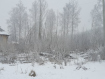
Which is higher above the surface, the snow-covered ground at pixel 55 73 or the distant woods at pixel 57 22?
the distant woods at pixel 57 22

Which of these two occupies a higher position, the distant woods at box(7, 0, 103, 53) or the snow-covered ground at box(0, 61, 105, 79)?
the distant woods at box(7, 0, 103, 53)

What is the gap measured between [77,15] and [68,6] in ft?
8.71

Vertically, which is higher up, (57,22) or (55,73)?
(57,22)

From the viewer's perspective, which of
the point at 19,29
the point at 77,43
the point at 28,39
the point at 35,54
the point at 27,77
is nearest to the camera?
the point at 27,77

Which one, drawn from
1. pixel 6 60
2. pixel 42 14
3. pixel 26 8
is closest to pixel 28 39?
pixel 6 60

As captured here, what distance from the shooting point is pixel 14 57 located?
9.23 meters

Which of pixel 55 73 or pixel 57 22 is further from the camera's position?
pixel 57 22

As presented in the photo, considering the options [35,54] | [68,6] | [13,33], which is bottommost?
[35,54]

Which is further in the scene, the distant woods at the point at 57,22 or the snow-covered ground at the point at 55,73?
the distant woods at the point at 57,22

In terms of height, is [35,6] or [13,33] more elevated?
[35,6]

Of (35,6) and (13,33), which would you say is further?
(13,33)

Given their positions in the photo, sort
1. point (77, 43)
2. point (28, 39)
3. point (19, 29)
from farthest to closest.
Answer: point (19, 29) < point (77, 43) < point (28, 39)

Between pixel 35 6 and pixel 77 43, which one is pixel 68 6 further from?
pixel 77 43

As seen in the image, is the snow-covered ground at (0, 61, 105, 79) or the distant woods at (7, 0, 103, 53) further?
the distant woods at (7, 0, 103, 53)
